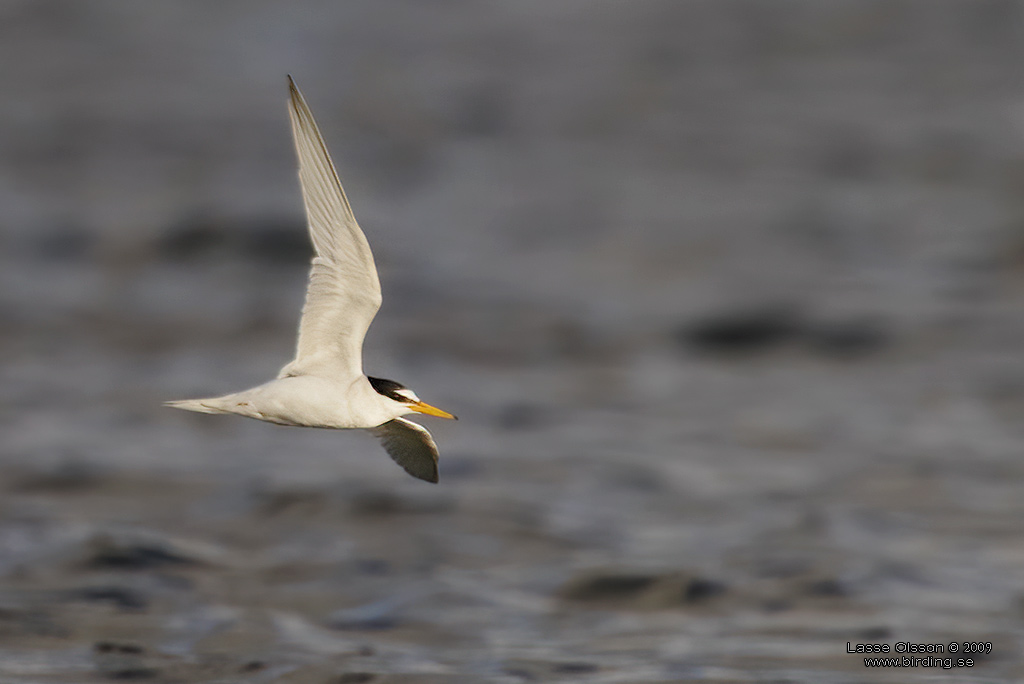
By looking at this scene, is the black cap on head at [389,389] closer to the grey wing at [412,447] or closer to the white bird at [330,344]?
the white bird at [330,344]

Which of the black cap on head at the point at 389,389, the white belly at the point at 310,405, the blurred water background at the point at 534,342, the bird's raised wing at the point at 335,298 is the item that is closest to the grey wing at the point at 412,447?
the black cap on head at the point at 389,389

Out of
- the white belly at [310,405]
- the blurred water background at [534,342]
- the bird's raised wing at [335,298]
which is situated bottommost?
the white belly at [310,405]

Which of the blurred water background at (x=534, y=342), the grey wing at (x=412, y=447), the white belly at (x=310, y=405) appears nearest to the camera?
the white belly at (x=310, y=405)

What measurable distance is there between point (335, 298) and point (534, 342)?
3368 cm

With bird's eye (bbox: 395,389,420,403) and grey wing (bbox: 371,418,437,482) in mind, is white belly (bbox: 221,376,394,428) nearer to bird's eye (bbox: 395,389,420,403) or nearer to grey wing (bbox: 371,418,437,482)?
bird's eye (bbox: 395,389,420,403)

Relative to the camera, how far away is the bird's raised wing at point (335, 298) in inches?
314

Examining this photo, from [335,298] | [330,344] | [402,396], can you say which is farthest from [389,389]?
[335,298]

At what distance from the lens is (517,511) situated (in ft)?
98.7

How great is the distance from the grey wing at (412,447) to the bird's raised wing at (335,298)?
3.15ft

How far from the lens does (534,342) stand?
41750 millimetres

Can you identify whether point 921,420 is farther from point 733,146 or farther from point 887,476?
point 733,146

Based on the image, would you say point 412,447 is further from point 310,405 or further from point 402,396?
point 310,405

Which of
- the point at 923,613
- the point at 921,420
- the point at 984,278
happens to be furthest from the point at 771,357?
the point at 923,613

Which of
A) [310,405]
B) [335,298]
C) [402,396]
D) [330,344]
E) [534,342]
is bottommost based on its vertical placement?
[310,405]
